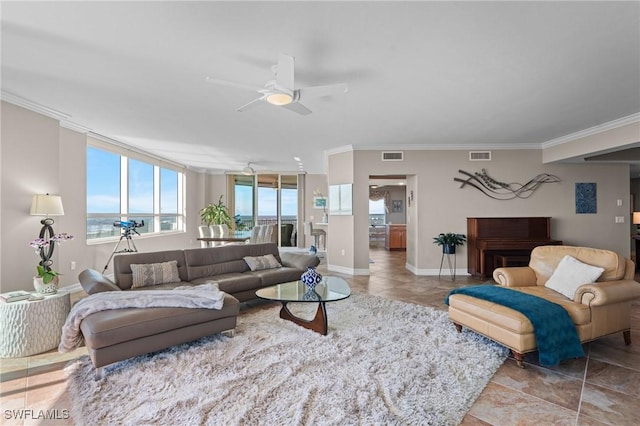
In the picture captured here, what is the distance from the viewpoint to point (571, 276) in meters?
3.02

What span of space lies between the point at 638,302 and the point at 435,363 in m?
3.98

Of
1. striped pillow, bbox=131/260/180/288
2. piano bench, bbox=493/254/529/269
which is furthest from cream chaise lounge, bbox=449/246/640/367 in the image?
striped pillow, bbox=131/260/180/288

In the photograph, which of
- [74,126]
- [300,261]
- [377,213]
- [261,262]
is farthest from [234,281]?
[377,213]

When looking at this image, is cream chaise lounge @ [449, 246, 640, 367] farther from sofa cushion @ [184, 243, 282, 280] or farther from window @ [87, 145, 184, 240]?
window @ [87, 145, 184, 240]

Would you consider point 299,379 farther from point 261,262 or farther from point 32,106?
point 32,106

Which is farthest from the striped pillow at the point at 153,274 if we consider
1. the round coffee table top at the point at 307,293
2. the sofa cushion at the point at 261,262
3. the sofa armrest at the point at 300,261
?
the sofa armrest at the point at 300,261

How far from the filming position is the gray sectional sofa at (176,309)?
2385 mm

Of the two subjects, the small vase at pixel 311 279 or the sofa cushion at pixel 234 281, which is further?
the sofa cushion at pixel 234 281

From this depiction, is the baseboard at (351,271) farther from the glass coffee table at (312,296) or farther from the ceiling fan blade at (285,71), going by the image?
the ceiling fan blade at (285,71)

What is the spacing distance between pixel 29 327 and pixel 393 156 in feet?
18.9

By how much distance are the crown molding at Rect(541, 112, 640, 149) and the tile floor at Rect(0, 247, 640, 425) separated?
10.2 ft

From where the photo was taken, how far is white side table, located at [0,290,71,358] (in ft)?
8.77

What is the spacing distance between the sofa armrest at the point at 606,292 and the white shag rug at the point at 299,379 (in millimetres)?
840

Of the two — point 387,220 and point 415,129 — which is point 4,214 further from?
point 387,220
